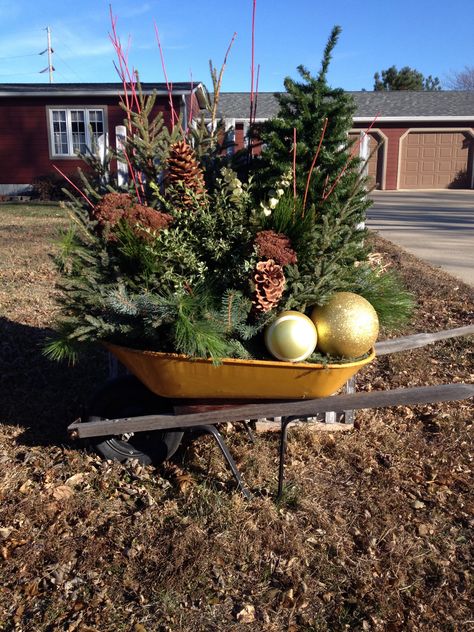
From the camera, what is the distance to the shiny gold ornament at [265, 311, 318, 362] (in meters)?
2.38

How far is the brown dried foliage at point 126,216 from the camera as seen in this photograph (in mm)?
2611

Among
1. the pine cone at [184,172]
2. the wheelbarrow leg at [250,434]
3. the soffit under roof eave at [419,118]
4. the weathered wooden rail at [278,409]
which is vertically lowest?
the wheelbarrow leg at [250,434]

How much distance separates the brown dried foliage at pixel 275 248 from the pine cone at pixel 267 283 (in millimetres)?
31

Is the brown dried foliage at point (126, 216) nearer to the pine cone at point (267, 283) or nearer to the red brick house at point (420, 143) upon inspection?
the pine cone at point (267, 283)

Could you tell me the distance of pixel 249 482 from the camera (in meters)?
3.01

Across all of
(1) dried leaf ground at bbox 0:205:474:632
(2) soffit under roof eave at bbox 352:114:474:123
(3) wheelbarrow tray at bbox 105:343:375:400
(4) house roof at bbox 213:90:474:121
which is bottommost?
(1) dried leaf ground at bbox 0:205:474:632

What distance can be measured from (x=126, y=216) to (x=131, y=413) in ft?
3.27

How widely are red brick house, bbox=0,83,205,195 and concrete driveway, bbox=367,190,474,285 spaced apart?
7356 mm

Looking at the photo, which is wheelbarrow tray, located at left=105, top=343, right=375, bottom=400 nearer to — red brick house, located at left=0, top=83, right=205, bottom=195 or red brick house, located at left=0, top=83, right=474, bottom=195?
red brick house, located at left=0, top=83, right=474, bottom=195

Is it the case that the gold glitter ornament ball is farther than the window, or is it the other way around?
the window

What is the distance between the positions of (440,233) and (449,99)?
17499 millimetres

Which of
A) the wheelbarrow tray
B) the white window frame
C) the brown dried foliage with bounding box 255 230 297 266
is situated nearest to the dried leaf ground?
the wheelbarrow tray

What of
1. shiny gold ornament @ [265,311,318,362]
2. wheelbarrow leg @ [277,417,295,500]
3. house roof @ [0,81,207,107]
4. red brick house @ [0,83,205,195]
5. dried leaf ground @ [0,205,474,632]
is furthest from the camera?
red brick house @ [0,83,205,195]

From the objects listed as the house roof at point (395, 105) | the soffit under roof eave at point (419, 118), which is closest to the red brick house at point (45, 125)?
the house roof at point (395, 105)
